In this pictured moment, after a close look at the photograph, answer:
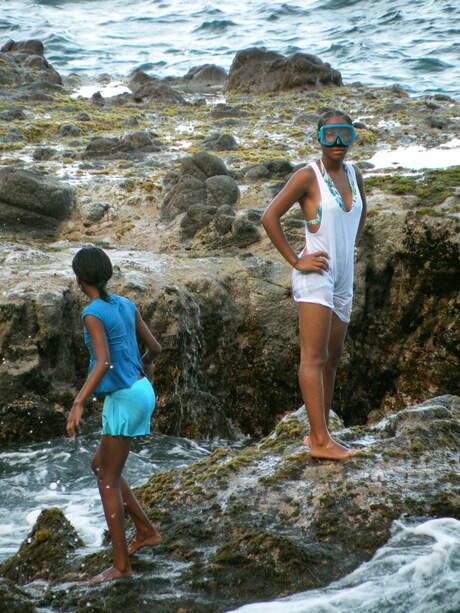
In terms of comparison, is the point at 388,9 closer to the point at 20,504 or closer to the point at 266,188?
the point at 266,188

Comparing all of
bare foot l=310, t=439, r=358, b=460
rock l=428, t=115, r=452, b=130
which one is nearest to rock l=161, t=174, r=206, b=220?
bare foot l=310, t=439, r=358, b=460

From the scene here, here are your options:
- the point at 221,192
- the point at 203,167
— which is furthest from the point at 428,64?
the point at 221,192

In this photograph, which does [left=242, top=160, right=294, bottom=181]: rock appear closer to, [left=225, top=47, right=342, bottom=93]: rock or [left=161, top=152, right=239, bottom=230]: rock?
[left=161, top=152, right=239, bottom=230]: rock

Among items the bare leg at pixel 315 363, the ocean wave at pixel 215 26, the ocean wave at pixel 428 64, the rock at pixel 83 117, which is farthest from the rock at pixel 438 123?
the ocean wave at pixel 215 26

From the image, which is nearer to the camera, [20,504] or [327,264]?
[327,264]

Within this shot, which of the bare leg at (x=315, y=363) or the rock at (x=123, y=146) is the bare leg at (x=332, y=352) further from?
the rock at (x=123, y=146)

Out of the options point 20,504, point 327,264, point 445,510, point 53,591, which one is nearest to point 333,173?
point 327,264

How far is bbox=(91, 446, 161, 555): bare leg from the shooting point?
16.7 ft

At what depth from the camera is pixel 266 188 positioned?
13.4 meters

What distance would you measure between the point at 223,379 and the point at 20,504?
11.8ft

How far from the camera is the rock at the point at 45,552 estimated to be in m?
5.40

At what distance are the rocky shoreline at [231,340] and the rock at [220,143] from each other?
29 mm

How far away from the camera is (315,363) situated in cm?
586

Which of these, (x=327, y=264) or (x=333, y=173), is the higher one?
(x=333, y=173)
